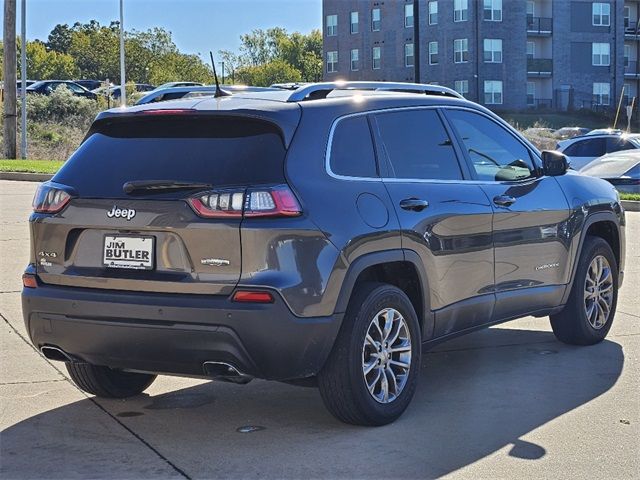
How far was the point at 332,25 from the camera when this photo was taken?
77375 millimetres

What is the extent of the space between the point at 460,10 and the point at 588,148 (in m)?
41.6

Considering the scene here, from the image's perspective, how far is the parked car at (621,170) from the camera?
22.7 m

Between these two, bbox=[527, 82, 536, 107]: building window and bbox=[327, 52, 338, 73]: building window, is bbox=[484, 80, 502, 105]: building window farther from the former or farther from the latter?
bbox=[327, 52, 338, 73]: building window

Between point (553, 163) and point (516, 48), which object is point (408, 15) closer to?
point (516, 48)

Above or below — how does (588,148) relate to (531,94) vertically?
below

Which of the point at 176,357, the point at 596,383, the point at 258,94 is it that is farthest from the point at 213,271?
the point at 596,383

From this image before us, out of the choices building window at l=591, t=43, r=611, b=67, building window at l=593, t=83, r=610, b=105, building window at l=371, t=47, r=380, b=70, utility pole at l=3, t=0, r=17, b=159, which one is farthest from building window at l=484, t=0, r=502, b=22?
utility pole at l=3, t=0, r=17, b=159

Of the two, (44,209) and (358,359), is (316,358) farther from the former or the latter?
(44,209)

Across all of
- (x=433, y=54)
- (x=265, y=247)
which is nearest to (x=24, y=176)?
(x=265, y=247)

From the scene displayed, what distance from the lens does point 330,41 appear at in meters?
77.7

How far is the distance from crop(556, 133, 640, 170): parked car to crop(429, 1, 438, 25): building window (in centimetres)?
4259

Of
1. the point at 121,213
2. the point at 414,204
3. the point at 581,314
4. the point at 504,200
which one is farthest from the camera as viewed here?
the point at 581,314

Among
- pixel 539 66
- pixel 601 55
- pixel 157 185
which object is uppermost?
pixel 601 55

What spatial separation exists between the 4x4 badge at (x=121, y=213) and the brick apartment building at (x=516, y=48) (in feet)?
202
